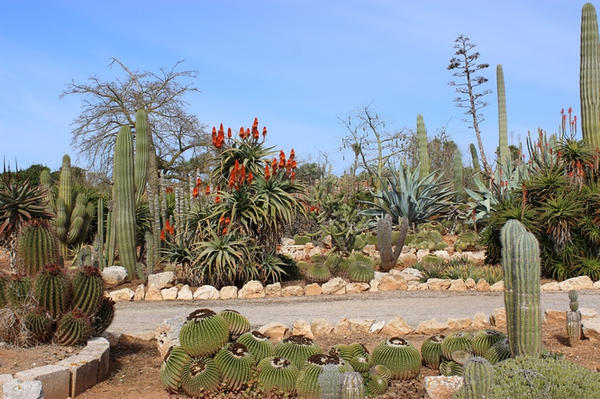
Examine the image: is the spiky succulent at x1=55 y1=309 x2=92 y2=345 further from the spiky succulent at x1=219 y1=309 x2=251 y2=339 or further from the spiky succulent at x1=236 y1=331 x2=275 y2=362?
the spiky succulent at x1=236 y1=331 x2=275 y2=362

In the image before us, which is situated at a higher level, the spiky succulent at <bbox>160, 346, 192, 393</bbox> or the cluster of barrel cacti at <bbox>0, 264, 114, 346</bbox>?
the cluster of barrel cacti at <bbox>0, 264, 114, 346</bbox>

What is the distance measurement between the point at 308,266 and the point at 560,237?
14.8 feet

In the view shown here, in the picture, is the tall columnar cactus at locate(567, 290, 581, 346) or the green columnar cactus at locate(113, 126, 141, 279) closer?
the tall columnar cactus at locate(567, 290, 581, 346)

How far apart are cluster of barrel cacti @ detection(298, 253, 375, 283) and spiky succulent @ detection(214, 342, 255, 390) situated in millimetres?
5493

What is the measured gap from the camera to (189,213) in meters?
10.5

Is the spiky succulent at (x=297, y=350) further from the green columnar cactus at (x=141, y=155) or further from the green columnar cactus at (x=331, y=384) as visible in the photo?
the green columnar cactus at (x=141, y=155)

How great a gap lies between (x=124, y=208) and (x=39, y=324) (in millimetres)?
5997

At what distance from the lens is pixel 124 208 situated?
36.4 feet

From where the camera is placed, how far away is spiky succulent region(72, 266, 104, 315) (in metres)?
5.52

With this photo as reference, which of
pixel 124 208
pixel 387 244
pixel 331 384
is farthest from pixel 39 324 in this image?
pixel 387 244

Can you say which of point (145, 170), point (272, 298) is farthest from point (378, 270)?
Answer: point (145, 170)

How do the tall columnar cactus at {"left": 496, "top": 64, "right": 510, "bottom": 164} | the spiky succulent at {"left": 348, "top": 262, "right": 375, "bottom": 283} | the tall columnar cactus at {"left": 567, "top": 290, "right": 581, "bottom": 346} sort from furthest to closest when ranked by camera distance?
the tall columnar cactus at {"left": 496, "top": 64, "right": 510, "bottom": 164} < the spiky succulent at {"left": 348, "top": 262, "right": 375, "bottom": 283} < the tall columnar cactus at {"left": 567, "top": 290, "right": 581, "bottom": 346}

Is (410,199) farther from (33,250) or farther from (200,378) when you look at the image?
(200,378)

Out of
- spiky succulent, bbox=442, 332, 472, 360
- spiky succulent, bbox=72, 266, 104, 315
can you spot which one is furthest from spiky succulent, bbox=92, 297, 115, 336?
spiky succulent, bbox=442, 332, 472, 360
